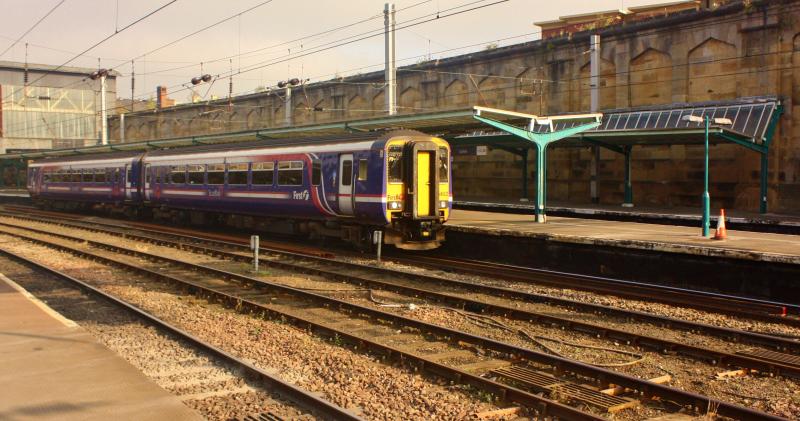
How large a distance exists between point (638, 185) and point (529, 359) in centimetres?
2313

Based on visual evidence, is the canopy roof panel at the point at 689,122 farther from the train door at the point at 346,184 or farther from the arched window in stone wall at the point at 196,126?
the arched window in stone wall at the point at 196,126

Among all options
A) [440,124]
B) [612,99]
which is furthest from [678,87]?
[440,124]

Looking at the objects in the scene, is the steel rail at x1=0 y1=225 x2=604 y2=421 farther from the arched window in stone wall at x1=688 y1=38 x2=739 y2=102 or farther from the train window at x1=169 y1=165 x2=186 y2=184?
the arched window in stone wall at x1=688 y1=38 x2=739 y2=102

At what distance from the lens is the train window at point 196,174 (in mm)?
24141

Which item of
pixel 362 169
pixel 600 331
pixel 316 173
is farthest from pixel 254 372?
pixel 316 173

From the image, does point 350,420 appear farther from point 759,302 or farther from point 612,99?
point 612,99

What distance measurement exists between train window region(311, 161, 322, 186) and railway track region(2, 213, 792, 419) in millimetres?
4469

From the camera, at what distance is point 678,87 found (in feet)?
92.4

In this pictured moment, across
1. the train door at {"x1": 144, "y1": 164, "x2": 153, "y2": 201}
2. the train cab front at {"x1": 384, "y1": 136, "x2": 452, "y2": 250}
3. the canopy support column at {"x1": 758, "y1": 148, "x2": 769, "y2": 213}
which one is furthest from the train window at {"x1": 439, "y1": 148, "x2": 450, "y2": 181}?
the train door at {"x1": 144, "y1": 164, "x2": 153, "y2": 201}

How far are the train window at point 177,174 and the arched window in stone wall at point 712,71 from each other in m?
20.5

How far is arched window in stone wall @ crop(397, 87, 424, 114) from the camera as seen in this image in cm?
4053

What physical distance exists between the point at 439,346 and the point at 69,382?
4388 millimetres

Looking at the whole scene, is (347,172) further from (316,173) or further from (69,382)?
(69,382)

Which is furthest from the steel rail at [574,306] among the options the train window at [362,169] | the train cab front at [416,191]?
the train window at [362,169]
